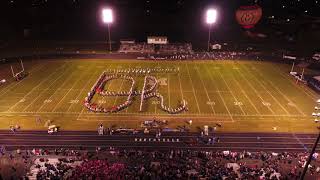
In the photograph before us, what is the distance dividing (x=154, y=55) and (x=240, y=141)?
50.6 metres

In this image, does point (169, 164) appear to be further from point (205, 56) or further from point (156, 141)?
point (205, 56)

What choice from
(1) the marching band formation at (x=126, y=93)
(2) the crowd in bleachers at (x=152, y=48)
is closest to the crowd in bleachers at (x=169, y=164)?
(1) the marching band formation at (x=126, y=93)

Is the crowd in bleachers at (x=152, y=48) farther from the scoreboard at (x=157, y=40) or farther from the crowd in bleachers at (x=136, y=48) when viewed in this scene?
the scoreboard at (x=157, y=40)

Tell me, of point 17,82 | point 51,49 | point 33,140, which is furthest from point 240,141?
point 51,49

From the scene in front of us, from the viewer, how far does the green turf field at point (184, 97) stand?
158 ft

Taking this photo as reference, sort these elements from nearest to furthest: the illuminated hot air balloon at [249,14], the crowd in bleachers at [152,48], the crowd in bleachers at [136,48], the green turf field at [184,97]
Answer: the green turf field at [184,97] → the illuminated hot air balloon at [249,14] → the crowd in bleachers at [136,48] → the crowd in bleachers at [152,48]

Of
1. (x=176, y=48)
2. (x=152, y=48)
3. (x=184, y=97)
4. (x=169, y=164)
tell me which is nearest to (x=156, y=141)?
(x=169, y=164)

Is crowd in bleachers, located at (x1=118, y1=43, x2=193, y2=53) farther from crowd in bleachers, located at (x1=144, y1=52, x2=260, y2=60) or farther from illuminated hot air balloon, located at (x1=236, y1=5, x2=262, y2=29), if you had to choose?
illuminated hot air balloon, located at (x1=236, y1=5, x2=262, y2=29)

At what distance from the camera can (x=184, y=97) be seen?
5769cm

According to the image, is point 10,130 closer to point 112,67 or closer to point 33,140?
point 33,140

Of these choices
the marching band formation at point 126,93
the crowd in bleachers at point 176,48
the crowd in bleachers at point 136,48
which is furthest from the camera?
the crowd in bleachers at point 176,48

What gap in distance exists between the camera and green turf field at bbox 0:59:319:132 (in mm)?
48281

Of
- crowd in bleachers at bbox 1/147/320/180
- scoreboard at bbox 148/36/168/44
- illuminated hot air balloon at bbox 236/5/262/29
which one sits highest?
illuminated hot air balloon at bbox 236/5/262/29

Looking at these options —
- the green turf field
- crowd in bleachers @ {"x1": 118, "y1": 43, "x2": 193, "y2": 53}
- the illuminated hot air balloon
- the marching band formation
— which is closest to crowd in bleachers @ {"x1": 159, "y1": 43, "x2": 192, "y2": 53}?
crowd in bleachers @ {"x1": 118, "y1": 43, "x2": 193, "y2": 53}
